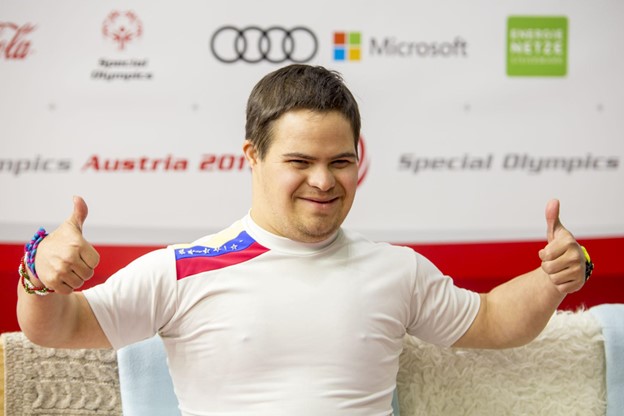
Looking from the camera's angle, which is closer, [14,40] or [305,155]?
[305,155]

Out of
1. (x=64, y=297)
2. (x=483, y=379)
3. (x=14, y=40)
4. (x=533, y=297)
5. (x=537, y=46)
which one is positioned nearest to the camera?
(x=64, y=297)

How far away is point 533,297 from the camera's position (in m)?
1.62

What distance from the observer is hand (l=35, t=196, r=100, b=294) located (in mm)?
1271

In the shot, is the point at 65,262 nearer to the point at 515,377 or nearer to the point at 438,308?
the point at 438,308

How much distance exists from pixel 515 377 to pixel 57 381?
0.98 m

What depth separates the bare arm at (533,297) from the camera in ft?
5.01

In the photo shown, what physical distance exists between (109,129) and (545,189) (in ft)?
5.04

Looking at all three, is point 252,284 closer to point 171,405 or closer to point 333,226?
point 333,226

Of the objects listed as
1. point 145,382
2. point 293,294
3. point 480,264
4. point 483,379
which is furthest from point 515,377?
point 480,264

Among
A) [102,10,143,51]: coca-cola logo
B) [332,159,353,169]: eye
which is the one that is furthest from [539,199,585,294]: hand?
[102,10,143,51]: coca-cola logo

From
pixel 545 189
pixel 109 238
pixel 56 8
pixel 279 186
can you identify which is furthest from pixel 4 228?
pixel 545 189

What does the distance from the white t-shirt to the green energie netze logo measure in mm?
1436

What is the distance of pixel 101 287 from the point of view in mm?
1491

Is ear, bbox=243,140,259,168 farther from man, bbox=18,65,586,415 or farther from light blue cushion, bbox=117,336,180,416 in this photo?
light blue cushion, bbox=117,336,180,416
